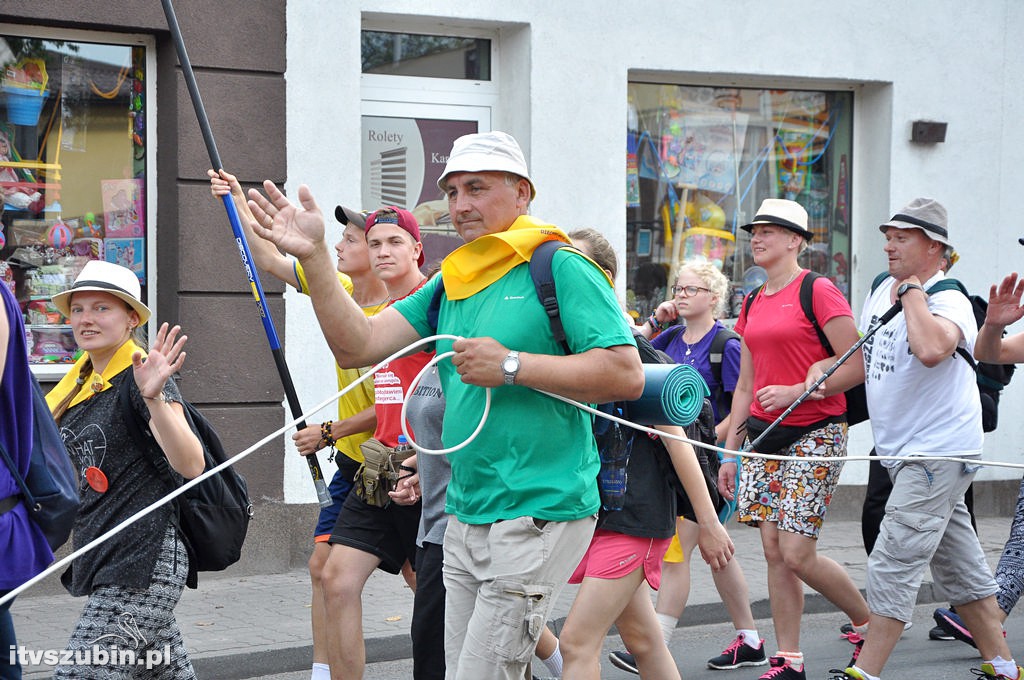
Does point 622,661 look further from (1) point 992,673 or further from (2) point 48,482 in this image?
(2) point 48,482

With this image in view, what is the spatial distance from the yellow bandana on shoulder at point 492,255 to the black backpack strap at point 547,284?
0.04 metres

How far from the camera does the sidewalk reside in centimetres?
642

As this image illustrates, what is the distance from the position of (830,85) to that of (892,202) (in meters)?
1.07

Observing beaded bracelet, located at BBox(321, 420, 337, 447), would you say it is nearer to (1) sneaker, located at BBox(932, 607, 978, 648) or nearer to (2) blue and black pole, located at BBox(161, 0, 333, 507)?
(2) blue and black pole, located at BBox(161, 0, 333, 507)

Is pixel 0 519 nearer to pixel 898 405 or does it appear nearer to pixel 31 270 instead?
pixel 898 405

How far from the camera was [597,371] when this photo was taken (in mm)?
3479

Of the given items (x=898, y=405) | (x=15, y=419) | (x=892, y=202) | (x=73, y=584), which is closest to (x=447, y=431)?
(x=15, y=419)

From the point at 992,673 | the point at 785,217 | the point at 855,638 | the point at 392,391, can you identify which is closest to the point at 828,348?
the point at 785,217

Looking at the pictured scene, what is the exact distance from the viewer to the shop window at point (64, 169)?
8.15m

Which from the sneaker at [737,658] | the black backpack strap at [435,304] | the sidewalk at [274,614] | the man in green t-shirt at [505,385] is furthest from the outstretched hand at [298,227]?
the sneaker at [737,658]

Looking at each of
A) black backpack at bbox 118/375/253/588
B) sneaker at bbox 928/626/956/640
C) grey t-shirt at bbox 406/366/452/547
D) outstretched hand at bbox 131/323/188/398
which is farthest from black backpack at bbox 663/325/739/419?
outstretched hand at bbox 131/323/188/398

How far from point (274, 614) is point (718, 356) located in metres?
2.83

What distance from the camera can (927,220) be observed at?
18.8 feet

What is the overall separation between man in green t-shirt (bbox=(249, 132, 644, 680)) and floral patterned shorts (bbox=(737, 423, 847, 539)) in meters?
2.43
